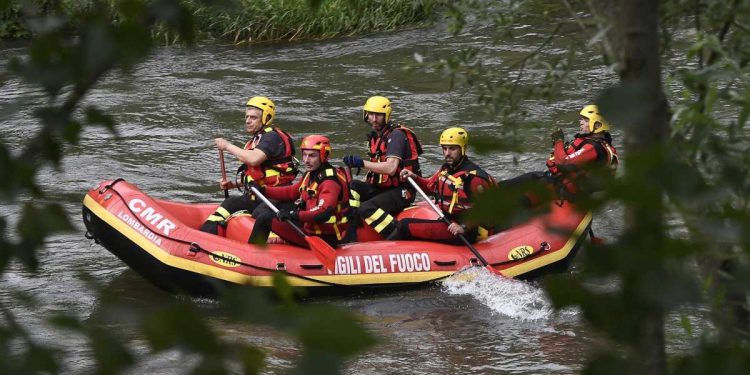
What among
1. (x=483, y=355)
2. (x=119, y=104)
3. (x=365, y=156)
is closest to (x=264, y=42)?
(x=119, y=104)

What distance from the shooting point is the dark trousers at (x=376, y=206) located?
9.10 meters

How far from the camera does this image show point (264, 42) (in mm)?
18156

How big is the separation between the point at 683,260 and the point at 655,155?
0.37 ft

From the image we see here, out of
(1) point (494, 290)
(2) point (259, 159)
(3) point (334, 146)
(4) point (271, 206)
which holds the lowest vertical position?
(3) point (334, 146)

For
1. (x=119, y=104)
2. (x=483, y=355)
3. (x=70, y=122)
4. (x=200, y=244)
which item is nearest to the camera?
(x=70, y=122)

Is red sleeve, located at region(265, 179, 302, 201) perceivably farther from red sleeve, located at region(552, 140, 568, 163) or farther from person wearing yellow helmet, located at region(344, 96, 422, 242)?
red sleeve, located at region(552, 140, 568, 163)

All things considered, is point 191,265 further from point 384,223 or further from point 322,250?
point 384,223

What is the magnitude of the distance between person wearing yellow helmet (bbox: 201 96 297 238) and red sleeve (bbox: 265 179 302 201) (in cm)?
9

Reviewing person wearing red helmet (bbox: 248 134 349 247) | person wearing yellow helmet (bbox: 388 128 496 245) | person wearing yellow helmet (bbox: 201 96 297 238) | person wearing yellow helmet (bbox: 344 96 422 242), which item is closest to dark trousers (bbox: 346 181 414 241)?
person wearing yellow helmet (bbox: 344 96 422 242)

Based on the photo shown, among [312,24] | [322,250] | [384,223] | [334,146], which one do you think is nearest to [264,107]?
[384,223]

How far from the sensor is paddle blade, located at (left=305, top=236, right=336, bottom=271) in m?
8.50

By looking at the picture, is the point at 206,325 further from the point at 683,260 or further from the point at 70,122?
the point at 683,260

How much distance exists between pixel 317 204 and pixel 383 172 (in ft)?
2.99

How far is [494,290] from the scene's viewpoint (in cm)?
859
